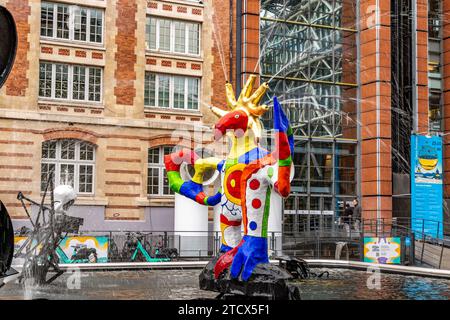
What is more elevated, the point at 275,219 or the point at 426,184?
the point at 426,184

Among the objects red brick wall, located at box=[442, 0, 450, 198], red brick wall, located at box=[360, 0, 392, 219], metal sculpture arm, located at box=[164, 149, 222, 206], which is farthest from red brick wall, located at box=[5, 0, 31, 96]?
red brick wall, located at box=[442, 0, 450, 198]

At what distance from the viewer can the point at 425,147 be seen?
29.2 meters

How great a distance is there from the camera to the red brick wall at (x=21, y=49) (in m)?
18.5

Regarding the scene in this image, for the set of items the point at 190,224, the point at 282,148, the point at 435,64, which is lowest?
the point at 190,224

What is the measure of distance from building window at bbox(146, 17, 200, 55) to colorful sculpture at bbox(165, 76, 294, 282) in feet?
35.7

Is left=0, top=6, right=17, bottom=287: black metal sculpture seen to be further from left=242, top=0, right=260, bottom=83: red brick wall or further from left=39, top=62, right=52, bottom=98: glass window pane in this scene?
left=242, top=0, right=260, bottom=83: red brick wall

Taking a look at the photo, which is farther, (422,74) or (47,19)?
(422,74)

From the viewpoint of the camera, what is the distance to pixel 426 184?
2872 cm

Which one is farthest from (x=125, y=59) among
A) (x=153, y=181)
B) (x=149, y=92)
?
(x=153, y=181)

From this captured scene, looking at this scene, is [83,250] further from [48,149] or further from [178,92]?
[178,92]

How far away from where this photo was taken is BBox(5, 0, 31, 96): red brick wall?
1852 cm

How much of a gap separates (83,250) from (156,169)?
535cm

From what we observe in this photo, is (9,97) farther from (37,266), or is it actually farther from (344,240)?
(344,240)

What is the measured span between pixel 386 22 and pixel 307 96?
4.96 m
